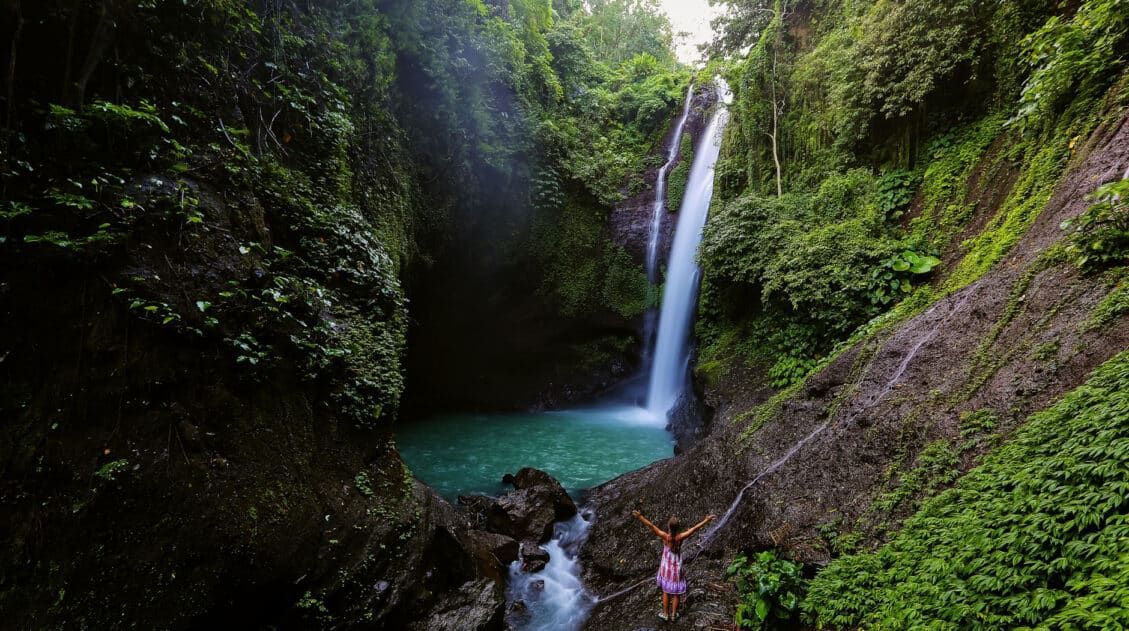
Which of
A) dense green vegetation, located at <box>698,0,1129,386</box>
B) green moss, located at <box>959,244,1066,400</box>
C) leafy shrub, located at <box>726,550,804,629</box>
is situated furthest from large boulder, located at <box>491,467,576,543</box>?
green moss, located at <box>959,244,1066,400</box>

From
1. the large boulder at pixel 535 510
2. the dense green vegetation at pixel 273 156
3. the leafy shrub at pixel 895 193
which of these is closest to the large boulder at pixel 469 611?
the large boulder at pixel 535 510

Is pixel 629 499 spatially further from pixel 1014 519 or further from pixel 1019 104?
pixel 1019 104

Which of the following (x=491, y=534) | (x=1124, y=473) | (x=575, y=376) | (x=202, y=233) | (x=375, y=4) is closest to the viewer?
(x=1124, y=473)

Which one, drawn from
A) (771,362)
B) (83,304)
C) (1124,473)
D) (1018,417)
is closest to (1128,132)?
(1018,417)

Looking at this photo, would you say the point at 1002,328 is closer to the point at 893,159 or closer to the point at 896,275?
the point at 896,275

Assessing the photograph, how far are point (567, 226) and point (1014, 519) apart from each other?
42.8 ft

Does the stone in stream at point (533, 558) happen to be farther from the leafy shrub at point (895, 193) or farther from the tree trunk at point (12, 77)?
the leafy shrub at point (895, 193)

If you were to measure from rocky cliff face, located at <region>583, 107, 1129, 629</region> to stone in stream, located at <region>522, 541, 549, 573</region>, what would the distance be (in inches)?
24.4

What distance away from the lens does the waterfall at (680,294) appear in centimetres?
1362

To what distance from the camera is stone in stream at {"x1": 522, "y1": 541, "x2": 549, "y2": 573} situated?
21.2ft

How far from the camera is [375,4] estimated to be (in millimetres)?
8992

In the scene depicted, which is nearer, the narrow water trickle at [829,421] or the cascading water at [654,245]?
the narrow water trickle at [829,421]

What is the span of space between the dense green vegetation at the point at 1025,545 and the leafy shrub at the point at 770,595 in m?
0.14

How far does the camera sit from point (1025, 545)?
254cm
